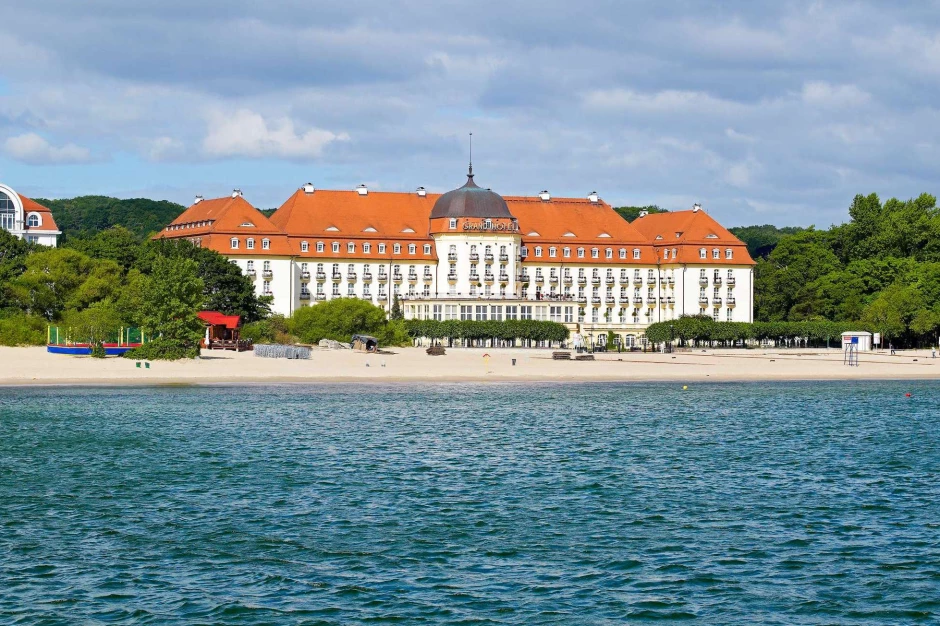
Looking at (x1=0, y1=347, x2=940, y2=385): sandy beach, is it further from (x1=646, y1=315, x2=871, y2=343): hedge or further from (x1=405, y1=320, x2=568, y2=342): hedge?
(x1=646, y1=315, x2=871, y2=343): hedge

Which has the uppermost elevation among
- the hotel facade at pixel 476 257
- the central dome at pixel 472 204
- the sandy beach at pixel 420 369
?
the central dome at pixel 472 204

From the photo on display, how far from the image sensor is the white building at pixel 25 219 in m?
128

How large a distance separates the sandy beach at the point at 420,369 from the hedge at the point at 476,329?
12.4 meters

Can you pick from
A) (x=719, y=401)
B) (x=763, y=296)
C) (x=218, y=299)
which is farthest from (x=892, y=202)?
(x=719, y=401)

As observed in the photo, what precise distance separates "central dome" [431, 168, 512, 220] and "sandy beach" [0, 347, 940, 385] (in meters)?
31.2

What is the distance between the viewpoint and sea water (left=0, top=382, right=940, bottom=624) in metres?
19.4

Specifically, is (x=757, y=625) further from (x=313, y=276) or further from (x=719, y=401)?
(x=313, y=276)

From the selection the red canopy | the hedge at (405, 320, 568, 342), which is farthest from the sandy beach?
the hedge at (405, 320, 568, 342)

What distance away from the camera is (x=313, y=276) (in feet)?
387

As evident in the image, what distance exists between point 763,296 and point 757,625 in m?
111

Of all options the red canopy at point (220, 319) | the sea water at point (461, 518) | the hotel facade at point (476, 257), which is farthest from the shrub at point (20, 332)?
the hotel facade at point (476, 257)

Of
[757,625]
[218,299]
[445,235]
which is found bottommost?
[757,625]

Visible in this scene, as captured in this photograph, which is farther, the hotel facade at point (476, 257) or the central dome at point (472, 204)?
the central dome at point (472, 204)

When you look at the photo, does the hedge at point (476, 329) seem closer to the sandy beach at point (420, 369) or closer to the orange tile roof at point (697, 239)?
the sandy beach at point (420, 369)
